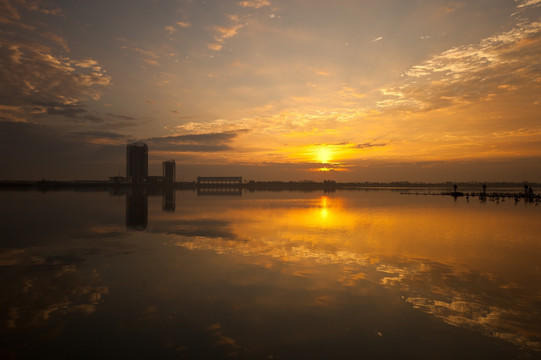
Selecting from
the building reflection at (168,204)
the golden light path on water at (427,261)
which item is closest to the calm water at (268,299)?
the golden light path on water at (427,261)

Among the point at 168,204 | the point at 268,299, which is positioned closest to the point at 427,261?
the point at 268,299

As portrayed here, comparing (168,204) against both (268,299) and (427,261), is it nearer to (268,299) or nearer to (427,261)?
(427,261)

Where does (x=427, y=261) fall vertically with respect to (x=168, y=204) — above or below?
below

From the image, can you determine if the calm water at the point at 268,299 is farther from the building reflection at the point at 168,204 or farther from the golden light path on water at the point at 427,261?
the building reflection at the point at 168,204

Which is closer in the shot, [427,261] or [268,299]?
[268,299]

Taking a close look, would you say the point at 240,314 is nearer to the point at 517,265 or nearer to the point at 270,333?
the point at 270,333

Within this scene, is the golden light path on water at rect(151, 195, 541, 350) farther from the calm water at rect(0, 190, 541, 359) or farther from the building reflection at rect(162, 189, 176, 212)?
the building reflection at rect(162, 189, 176, 212)

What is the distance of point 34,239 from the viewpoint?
2381 centimetres

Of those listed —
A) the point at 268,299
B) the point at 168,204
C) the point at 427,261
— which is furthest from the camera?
the point at 168,204

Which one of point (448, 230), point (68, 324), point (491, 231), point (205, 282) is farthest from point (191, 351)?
point (491, 231)

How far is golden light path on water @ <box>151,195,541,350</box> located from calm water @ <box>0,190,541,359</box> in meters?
0.09

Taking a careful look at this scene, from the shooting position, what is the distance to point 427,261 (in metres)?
18.2

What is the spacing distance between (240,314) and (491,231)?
28.7m

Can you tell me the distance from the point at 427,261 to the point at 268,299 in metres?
10.7
